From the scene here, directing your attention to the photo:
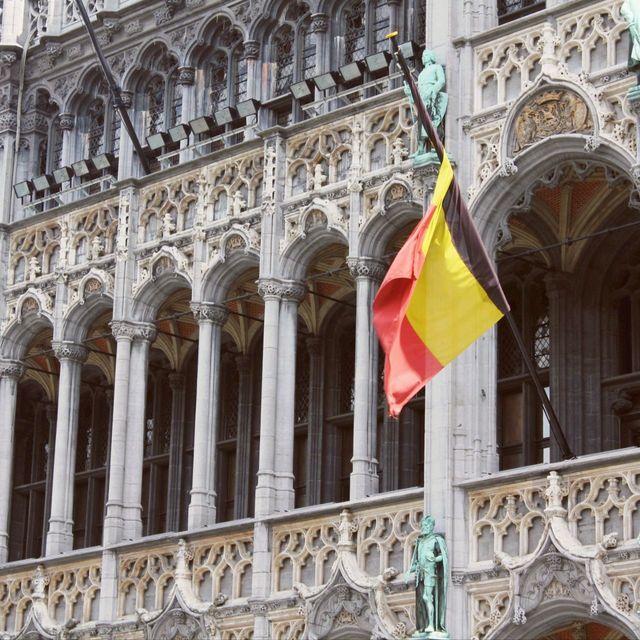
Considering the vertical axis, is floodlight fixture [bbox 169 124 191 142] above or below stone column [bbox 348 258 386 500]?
above

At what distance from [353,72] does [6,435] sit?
9.31 meters

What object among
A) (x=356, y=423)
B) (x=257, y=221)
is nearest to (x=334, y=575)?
(x=356, y=423)

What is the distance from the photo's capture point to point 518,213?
29.2 m

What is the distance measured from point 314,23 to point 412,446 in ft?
24.2

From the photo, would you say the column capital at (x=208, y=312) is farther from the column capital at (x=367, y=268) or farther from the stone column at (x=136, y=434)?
the column capital at (x=367, y=268)

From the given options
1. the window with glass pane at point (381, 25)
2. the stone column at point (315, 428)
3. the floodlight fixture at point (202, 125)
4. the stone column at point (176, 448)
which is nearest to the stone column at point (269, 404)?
the stone column at point (315, 428)

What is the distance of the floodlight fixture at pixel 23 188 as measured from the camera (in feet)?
121

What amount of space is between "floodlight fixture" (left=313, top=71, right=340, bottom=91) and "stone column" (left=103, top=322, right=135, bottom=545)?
17.4 ft

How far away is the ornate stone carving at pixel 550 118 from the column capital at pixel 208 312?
6655 millimetres

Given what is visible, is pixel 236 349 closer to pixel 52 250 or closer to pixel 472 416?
pixel 52 250

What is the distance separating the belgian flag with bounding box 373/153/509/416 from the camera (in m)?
26.5

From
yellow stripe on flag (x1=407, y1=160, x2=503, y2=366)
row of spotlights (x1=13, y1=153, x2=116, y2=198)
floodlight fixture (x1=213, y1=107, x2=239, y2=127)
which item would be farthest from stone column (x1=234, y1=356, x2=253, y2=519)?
yellow stripe on flag (x1=407, y1=160, x2=503, y2=366)

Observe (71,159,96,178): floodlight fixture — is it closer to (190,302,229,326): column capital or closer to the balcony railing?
(190,302,229,326): column capital

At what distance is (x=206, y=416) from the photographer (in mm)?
31922
